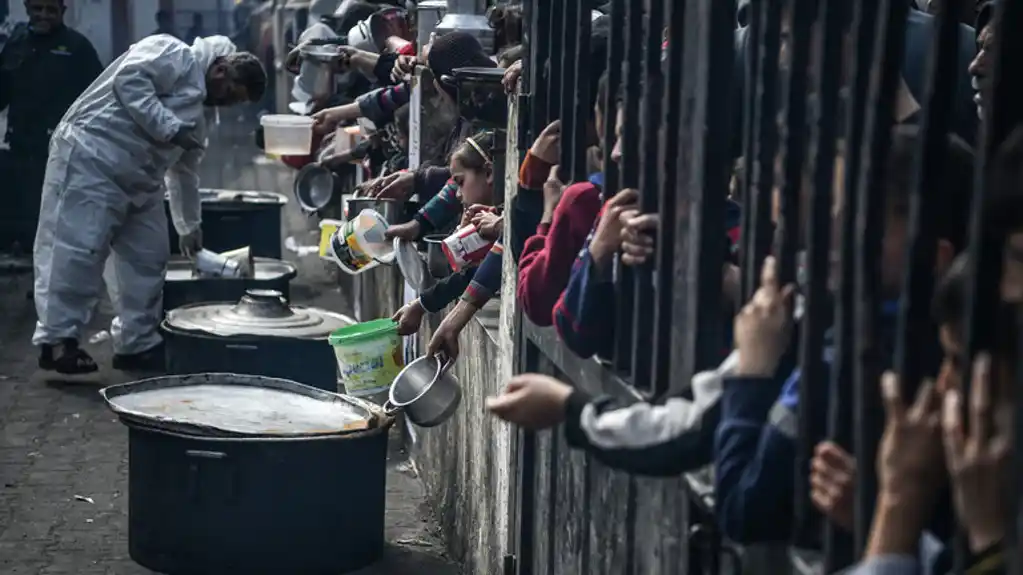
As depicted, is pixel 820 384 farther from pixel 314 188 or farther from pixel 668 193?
pixel 314 188

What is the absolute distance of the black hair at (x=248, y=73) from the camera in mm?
9500

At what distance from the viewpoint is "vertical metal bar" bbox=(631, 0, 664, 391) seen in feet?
11.2

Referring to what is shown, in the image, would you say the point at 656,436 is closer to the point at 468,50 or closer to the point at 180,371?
the point at 468,50

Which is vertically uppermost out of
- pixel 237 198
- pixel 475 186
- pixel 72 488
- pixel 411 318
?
pixel 475 186

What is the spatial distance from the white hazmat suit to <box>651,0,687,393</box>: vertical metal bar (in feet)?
20.4

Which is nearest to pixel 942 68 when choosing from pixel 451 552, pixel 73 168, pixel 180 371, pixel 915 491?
pixel 915 491

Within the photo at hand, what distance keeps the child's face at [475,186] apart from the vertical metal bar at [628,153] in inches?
99.1

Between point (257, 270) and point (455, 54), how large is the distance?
3.91 meters

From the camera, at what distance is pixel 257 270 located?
34.0 feet

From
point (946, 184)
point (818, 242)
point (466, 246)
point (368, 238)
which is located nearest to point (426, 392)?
point (466, 246)

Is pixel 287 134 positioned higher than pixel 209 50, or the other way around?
pixel 209 50

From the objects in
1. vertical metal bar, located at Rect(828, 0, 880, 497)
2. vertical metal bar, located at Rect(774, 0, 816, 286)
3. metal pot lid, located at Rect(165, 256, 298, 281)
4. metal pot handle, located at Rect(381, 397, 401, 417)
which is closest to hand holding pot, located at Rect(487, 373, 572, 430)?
vertical metal bar, located at Rect(774, 0, 816, 286)

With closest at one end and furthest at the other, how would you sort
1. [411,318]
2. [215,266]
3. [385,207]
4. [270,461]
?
[270,461] → [411,318] → [385,207] → [215,266]

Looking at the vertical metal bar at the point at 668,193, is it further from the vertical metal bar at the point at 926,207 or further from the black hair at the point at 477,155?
the black hair at the point at 477,155
